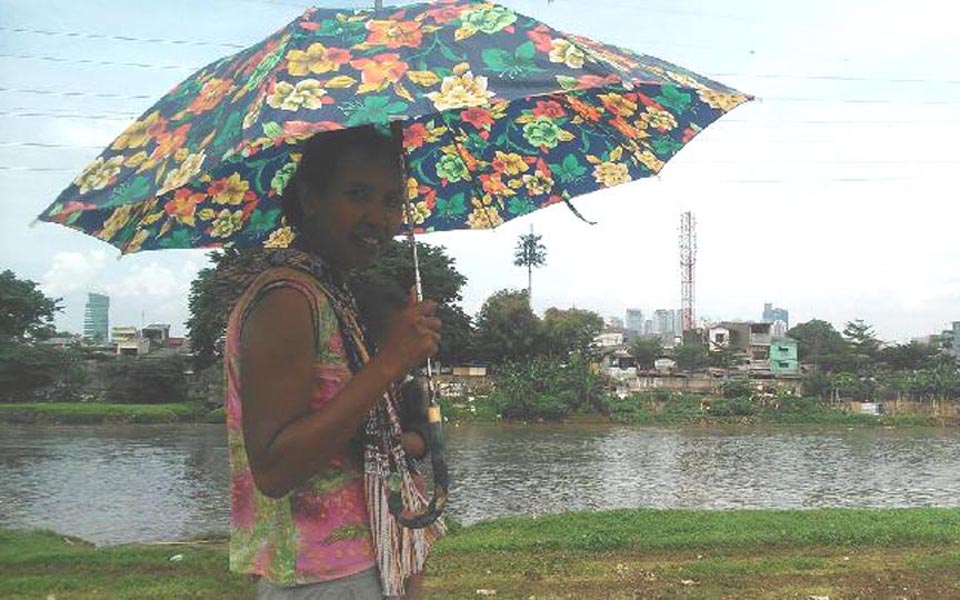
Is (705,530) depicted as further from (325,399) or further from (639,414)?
(639,414)

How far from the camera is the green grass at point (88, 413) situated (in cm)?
3738

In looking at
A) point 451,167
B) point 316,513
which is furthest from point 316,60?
point 451,167

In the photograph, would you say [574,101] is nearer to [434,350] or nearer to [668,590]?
[434,350]

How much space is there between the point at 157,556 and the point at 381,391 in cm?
878

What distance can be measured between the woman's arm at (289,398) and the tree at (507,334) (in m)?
47.3

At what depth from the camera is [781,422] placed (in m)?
44.0

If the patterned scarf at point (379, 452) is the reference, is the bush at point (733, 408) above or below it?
below

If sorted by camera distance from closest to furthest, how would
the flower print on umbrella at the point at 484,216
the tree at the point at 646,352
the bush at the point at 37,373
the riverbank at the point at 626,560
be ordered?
the flower print on umbrella at the point at 484,216 < the riverbank at the point at 626,560 < the bush at the point at 37,373 < the tree at the point at 646,352

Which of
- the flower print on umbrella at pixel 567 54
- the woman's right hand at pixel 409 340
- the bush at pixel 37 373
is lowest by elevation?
the bush at pixel 37 373

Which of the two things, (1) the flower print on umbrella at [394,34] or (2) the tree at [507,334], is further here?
(2) the tree at [507,334]

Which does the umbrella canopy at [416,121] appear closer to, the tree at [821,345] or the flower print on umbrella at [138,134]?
the flower print on umbrella at [138,134]

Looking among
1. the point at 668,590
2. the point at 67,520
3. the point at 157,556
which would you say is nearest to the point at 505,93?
the point at 668,590

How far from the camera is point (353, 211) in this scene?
178cm

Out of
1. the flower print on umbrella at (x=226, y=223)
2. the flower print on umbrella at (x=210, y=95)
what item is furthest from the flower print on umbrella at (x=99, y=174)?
the flower print on umbrella at (x=226, y=223)
